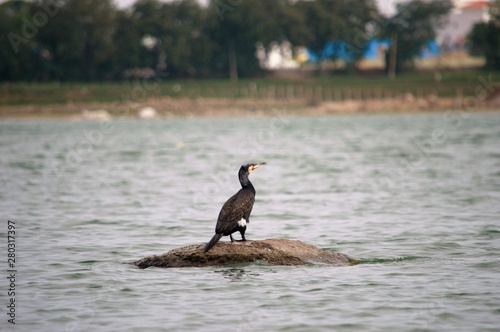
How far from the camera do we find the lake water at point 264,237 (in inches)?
613

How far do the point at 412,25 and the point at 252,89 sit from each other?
96.3 ft

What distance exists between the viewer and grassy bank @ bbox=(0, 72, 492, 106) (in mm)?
118312

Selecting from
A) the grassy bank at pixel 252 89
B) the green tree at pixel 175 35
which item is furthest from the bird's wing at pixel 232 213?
the green tree at pixel 175 35

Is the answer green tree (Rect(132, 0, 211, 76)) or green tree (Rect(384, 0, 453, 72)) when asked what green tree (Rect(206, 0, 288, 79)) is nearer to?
green tree (Rect(132, 0, 211, 76))

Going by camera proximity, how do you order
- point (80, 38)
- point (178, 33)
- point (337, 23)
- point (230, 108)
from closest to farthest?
point (80, 38) < point (230, 108) < point (178, 33) < point (337, 23)

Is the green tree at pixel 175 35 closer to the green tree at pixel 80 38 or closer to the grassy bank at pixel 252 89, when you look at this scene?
the grassy bank at pixel 252 89

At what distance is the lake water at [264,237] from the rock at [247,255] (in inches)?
8.6

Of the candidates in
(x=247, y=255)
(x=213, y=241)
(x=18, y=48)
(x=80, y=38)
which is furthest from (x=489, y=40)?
(x=213, y=241)

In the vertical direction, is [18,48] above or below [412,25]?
below

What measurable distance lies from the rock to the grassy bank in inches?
4003

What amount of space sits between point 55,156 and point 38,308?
46.9 m

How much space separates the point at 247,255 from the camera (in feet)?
58.4

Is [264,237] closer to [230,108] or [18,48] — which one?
[230,108]

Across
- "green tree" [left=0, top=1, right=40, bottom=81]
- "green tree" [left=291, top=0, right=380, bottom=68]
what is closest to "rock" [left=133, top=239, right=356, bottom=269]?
"green tree" [left=0, top=1, right=40, bottom=81]
